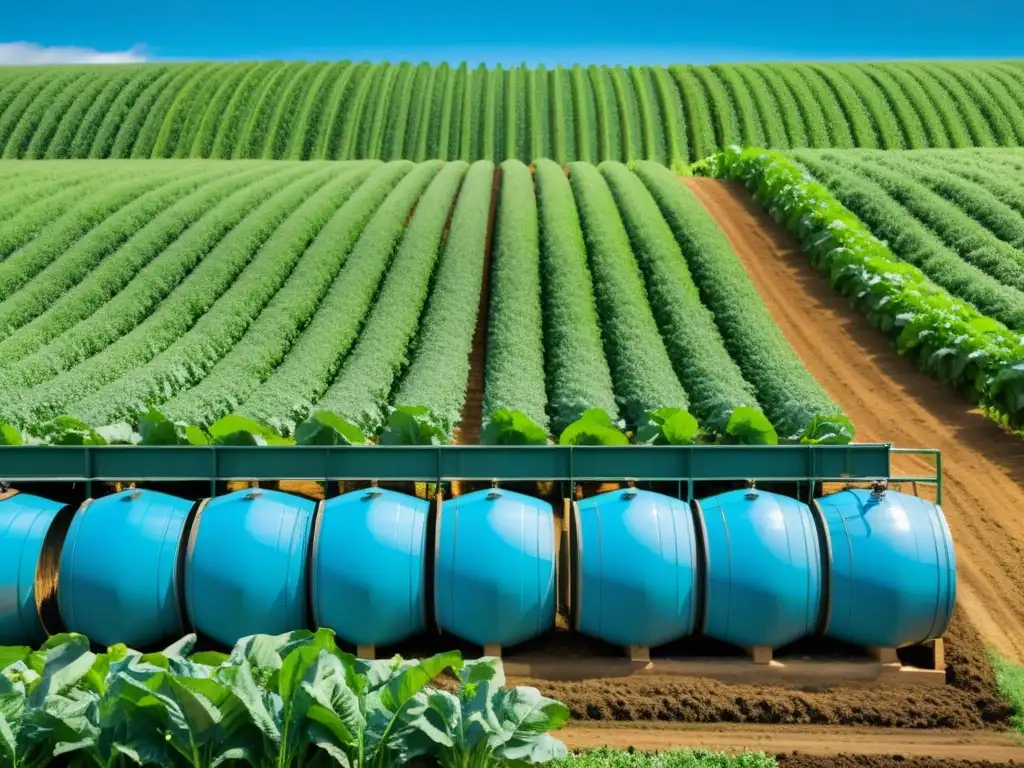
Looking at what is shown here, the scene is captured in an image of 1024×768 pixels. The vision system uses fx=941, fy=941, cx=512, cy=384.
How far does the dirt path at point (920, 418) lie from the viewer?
1145cm

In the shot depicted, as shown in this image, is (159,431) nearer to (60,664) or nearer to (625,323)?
(60,664)

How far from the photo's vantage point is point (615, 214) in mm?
26312

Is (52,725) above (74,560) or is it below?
below

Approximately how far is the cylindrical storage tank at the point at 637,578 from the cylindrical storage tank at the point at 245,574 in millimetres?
2863

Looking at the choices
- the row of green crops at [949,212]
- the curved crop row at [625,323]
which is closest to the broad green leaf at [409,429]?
the curved crop row at [625,323]

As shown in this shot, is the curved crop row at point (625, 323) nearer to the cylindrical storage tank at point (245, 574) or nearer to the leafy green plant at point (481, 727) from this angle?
the cylindrical storage tank at point (245, 574)

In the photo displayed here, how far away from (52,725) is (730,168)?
28.3m

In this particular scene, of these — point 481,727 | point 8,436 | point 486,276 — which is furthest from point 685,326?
point 481,727

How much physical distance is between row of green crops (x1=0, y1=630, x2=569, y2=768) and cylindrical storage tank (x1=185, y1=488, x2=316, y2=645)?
1.71 metres

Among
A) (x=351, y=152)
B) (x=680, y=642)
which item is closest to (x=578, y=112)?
(x=351, y=152)

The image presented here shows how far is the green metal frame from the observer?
10.3 meters

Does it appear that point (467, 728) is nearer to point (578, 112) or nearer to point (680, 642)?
point (680, 642)

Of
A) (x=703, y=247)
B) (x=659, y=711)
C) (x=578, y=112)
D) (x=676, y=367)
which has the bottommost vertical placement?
(x=659, y=711)

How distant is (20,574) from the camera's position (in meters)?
9.48
